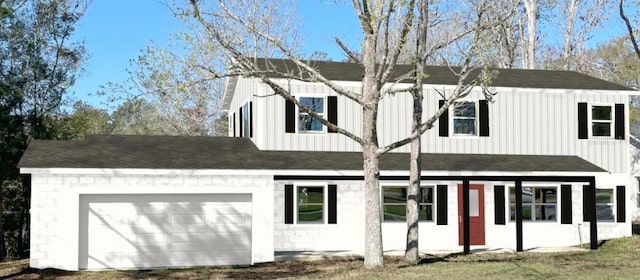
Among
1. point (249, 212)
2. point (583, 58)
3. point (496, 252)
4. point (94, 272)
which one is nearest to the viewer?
point (94, 272)

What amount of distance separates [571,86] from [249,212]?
1287 cm

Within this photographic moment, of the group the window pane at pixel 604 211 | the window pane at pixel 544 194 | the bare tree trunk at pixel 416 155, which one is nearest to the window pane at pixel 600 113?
the window pane at pixel 544 194

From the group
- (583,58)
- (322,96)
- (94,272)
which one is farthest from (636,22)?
(94,272)

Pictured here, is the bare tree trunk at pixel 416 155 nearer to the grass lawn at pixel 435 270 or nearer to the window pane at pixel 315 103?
the grass lawn at pixel 435 270

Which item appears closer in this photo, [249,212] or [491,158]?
[249,212]

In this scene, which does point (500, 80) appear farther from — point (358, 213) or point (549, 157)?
point (358, 213)

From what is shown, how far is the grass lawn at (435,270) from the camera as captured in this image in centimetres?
1641

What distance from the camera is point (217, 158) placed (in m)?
20.7

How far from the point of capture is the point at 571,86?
25688 millimetres

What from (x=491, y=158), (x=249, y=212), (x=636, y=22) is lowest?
(x=249, y=212)

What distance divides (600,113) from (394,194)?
348 inches

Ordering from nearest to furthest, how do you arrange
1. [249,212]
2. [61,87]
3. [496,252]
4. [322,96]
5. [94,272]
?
[94,272], [249,212], [496,252], [322,96], [61,87]

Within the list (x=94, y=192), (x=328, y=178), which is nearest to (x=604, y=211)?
(x=328, y=178)

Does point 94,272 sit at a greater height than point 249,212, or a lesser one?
lesser
